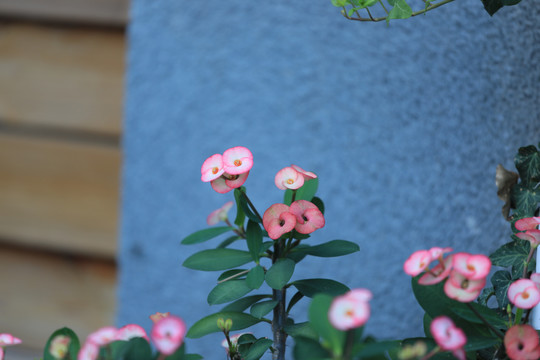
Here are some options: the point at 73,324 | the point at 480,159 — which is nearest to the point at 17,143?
the point at 73,324

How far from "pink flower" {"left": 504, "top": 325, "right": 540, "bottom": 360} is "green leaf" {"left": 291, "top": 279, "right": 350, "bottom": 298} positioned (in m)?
A: 0.15

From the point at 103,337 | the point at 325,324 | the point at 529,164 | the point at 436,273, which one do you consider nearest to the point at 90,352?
the point at 103,337

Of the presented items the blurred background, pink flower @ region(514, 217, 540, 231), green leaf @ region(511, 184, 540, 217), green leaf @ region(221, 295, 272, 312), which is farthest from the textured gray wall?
green leaf @ region(221, 295, 272, 312)

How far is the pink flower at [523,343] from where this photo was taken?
1.29 feet

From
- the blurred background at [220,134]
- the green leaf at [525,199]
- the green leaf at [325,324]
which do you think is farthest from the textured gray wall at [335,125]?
the green leaf at [325,324]

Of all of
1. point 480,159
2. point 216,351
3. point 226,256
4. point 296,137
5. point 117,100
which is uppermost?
point 117,100

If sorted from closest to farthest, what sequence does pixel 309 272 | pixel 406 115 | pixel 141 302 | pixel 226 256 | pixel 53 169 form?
pixel 226 256, pixel 406 115, pixel 309 272, pixel 141 302, pixel 53 169

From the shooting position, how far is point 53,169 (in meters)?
1.17

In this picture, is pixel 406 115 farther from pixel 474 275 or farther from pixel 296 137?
pixel 474 275

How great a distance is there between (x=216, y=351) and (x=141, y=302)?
19 cm

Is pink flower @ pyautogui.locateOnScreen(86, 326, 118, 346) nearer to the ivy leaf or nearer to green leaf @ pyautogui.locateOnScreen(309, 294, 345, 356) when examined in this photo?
green leaf @ pyautogui.locateOnScreen(309, 294, 345, 356)

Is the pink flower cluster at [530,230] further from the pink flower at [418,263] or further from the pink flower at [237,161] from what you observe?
the pink flower at [237,161]

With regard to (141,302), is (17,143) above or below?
above

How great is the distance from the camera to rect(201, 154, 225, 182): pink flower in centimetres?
46
